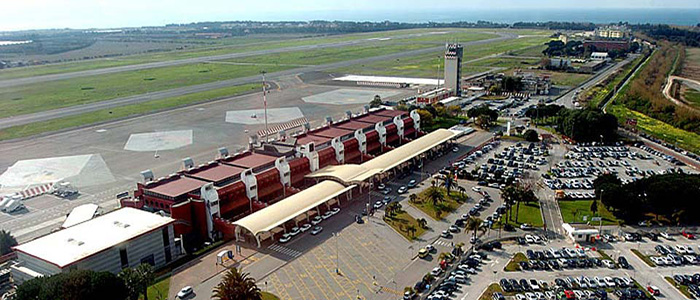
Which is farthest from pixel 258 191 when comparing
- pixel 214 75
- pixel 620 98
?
pixel 214 75

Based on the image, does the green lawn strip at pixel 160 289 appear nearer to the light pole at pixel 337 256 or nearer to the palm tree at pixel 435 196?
the light pole at pixel 337 256

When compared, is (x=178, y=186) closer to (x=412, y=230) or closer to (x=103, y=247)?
(x=103, y=247)

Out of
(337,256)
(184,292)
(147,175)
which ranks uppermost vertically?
(147,175)

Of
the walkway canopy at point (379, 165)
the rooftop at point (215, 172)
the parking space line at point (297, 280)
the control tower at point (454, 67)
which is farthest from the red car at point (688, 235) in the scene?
the control tower at point (454, 67)

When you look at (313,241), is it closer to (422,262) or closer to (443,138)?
(422,262)

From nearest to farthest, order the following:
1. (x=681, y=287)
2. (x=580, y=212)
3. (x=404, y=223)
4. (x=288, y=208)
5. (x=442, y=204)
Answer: (x=681, y=287) < (x=288, y=208) < (x=404, y=223) < (x=580, y=212) < (x=442, y=204)

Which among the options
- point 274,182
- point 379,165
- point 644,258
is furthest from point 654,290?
point 274,182

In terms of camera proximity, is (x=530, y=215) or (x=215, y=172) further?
(x=215, y=172)

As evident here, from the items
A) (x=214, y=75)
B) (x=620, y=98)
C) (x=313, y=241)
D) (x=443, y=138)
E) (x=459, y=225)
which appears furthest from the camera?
(x=214, y=75)
